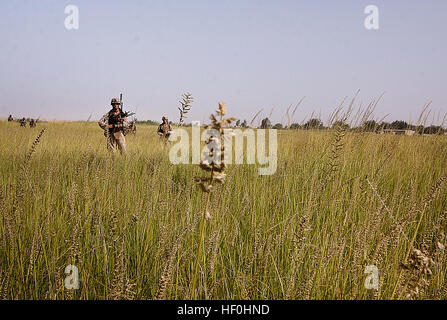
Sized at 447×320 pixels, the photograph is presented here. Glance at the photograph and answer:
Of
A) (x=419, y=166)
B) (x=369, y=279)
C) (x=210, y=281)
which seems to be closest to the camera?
(x=369, y=279)

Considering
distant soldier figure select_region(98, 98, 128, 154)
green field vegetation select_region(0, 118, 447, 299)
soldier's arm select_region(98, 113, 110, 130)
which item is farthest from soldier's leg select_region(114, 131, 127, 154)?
green field vegetation select_region(0, 118, 447, 299)

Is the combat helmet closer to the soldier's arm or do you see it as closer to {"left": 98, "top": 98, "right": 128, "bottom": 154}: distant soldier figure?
{"left": 98, "top": 98, "right": 128, "bottom": 154}: distant soldier figure

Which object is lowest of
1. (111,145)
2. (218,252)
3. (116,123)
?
(218,252)

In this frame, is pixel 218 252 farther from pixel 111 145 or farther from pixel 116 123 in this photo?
pixel 116 123

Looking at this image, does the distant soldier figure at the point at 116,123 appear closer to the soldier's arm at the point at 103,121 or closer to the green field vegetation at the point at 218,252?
the soldier's arm at the point at 103,121

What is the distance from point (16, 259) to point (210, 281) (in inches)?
49.6

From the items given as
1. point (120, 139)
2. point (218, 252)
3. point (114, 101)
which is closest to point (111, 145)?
point (120, 139)

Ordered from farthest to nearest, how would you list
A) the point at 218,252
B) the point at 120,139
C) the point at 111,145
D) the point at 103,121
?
1. the point at 120,139
2. the point at 103,121
3. the point at 111,145
4. the point at 218,252

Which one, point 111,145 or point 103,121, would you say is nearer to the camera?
point 111,145

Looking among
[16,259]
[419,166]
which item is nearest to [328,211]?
[16,259]

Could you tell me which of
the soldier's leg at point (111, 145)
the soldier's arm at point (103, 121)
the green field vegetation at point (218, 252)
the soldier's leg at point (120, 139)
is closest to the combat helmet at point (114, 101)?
the soldier's arm at point (103, 121)
